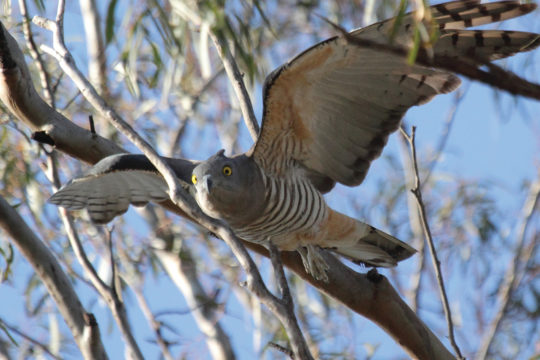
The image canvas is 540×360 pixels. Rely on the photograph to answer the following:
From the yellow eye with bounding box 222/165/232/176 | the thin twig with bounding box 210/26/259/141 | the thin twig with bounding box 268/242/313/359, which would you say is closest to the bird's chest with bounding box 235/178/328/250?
the yellow eye with bounding box 222/165/232/176

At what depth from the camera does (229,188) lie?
11.5 feet

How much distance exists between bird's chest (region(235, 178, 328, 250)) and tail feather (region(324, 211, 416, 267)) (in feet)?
0.63

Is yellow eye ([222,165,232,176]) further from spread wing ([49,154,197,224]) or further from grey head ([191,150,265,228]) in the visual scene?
spread wing ([49,154,197,224])

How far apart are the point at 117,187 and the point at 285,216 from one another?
3.05ft

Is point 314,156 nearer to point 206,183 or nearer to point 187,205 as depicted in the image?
point 206,183

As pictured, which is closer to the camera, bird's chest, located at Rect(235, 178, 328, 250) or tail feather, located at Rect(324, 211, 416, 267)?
Answer: bird's chest, located at Rect(235, 178, 328, 250)

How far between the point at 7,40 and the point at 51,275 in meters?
0.99

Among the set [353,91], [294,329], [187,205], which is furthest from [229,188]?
[294,329]

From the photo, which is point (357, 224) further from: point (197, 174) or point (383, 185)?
point (383, 185)

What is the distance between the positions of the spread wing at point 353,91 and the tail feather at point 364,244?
229 mm

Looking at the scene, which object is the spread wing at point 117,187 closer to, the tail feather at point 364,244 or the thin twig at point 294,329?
the tail feather at point 364,244

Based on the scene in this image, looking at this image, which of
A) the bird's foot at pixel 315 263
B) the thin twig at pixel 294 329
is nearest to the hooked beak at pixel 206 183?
the bird's foot at pixel 315 263

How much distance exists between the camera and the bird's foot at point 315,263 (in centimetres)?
358

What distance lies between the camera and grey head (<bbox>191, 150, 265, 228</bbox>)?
3.47 meters
